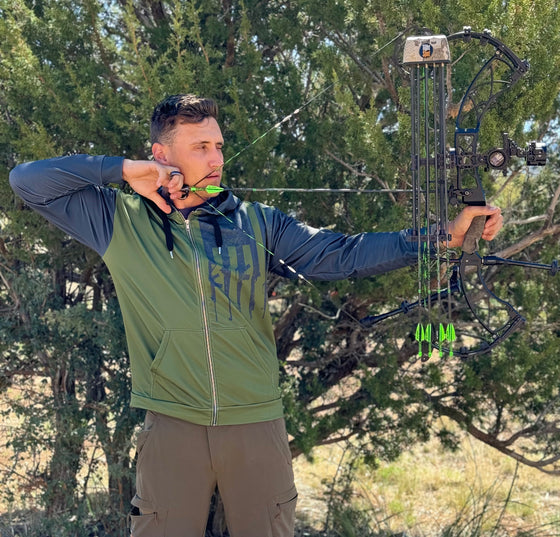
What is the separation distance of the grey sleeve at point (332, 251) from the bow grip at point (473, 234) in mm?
162

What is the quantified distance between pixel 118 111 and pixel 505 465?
4.52 metres

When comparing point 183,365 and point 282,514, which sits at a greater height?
point 183,365

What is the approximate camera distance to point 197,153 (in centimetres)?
269

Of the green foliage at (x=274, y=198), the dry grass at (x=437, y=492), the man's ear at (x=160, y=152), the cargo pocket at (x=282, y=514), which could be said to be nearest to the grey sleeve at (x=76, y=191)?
the man's ear at (x=160, y=152)

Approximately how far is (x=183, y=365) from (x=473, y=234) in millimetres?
993

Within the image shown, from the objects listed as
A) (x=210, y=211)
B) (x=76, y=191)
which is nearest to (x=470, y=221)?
(x=210, y=211)

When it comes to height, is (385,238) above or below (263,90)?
below

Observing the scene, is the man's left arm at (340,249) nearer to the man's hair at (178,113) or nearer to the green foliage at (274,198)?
the man's hair at (178,113)

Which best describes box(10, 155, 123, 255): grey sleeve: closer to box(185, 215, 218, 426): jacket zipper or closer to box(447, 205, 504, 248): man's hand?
box(185, 215, 218, 426): jacket zipper

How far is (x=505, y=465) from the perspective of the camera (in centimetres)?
659

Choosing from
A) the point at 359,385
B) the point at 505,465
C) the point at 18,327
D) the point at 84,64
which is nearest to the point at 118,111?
the point at 84,64

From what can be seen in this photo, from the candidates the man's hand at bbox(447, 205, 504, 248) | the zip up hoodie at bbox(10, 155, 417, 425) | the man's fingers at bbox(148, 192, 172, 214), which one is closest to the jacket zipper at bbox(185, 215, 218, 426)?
the zip up hoodie at bbox(10, 155, 417, 425)

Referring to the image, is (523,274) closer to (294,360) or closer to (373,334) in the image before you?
(373,334)

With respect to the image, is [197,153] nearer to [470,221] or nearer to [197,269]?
[197,269]
